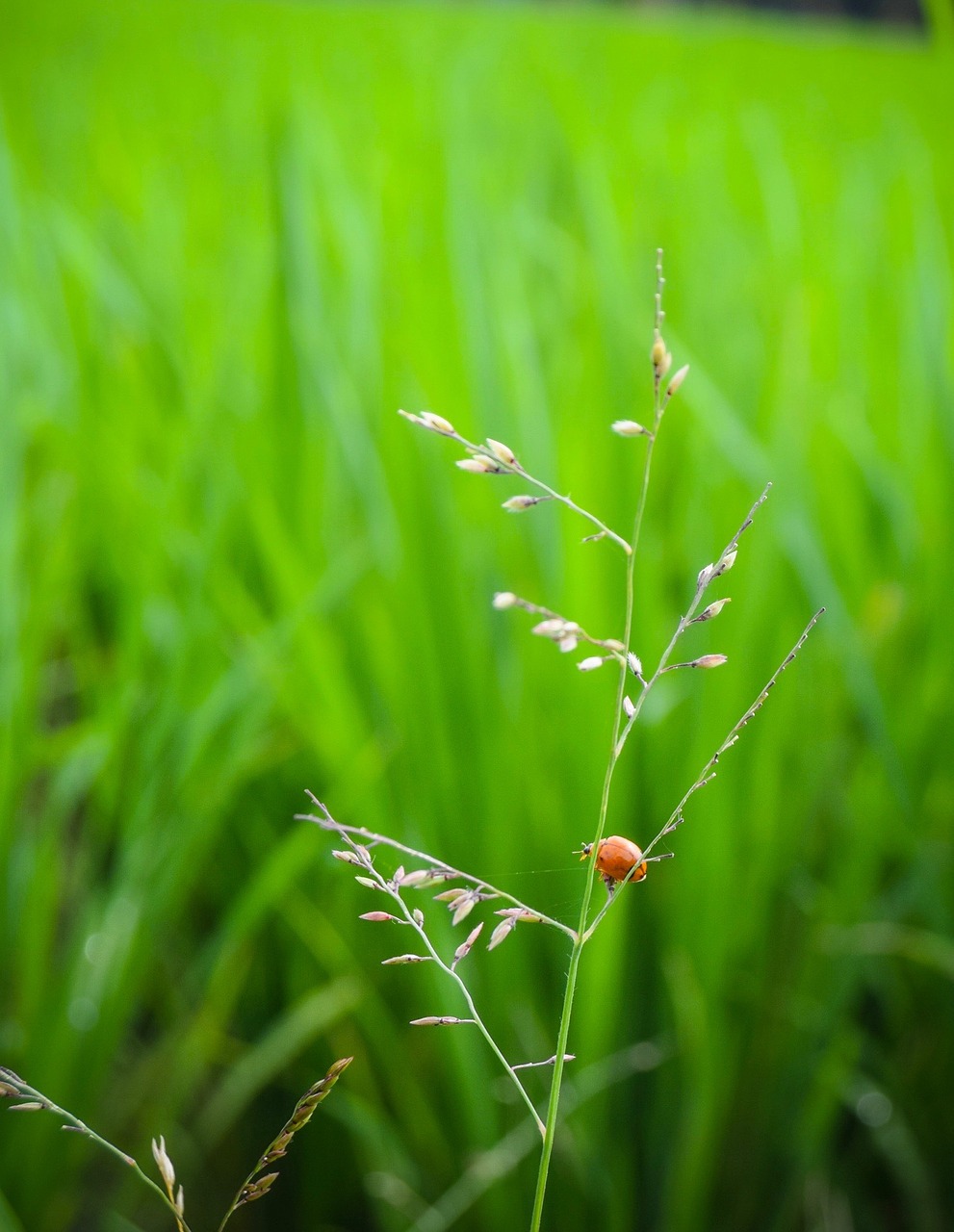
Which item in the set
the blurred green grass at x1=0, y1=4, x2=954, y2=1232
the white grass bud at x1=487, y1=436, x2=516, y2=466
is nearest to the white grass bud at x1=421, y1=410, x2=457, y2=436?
the white grass bud at x1=487, y1=436, x2=516, y2=466

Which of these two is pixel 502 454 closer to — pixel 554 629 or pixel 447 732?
pixel 554 629

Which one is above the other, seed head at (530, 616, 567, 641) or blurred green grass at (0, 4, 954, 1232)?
seed head at (530, 616, 567, 641)

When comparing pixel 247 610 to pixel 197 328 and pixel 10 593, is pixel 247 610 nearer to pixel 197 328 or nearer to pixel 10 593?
pixel 10 593

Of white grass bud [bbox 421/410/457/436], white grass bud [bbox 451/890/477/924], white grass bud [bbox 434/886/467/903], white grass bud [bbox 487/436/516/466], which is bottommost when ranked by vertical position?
white grass bud [bbox 434/886/467/903]

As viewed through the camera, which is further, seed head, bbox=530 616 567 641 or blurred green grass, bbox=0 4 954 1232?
blurred green grass, bbox=0 4 954 1232

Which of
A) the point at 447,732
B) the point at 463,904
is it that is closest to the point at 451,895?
the point at 463,904

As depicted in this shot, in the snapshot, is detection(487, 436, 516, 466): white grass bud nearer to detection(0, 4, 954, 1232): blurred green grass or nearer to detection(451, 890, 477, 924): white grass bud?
detection(451, 890, 477, 924): white grass bud

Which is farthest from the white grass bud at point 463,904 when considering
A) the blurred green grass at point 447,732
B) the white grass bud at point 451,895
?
the blurred green grass at point 447,732

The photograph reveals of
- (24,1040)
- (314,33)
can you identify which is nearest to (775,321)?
(24,1040)

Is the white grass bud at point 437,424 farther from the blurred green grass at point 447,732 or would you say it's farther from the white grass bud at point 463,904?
the blurred green grass at point 447,732
